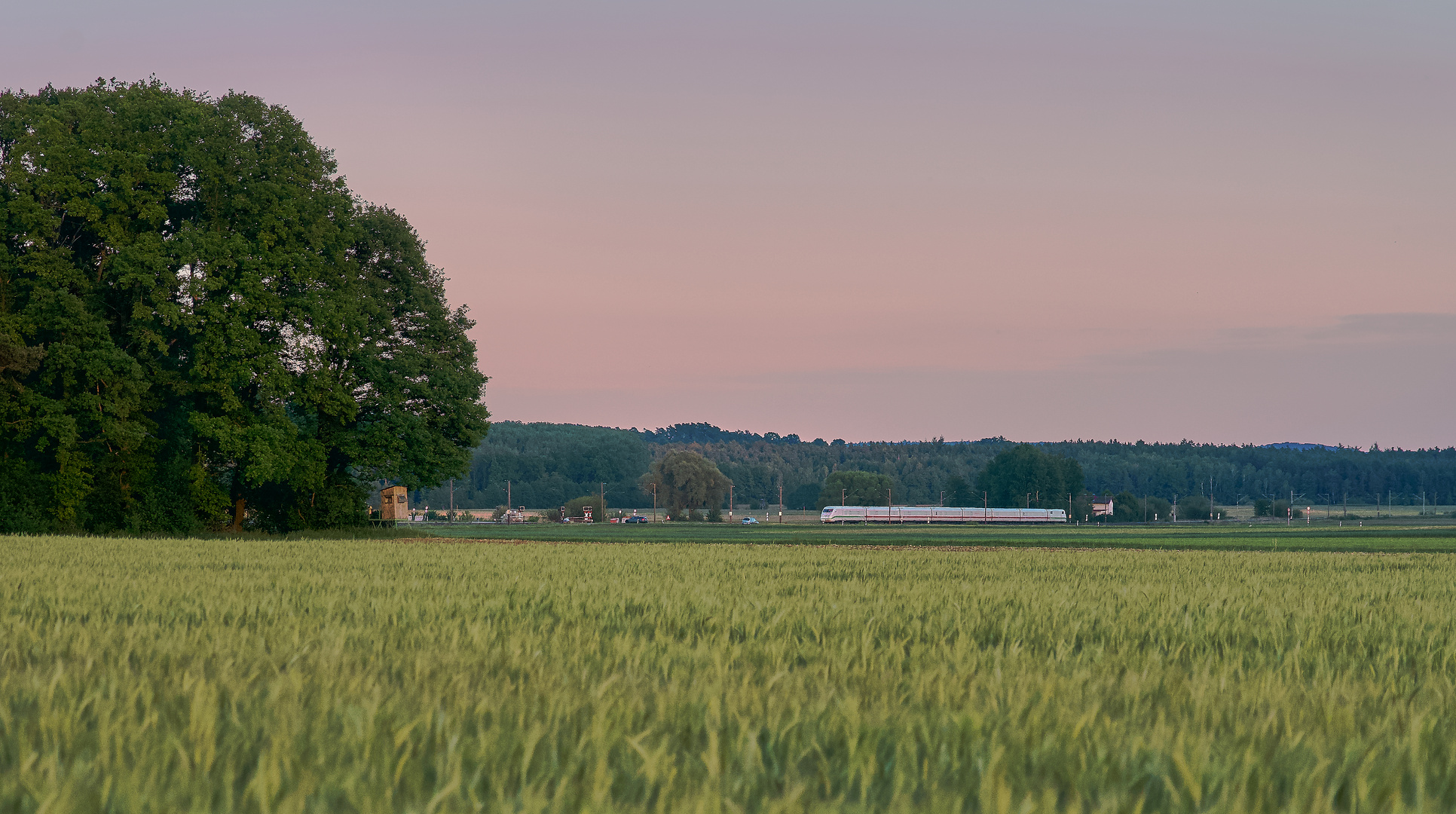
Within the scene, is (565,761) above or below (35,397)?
below

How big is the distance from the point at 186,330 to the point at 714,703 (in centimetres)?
5231

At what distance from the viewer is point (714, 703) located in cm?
582

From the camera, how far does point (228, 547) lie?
31156mm

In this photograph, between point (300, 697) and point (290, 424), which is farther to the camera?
point (290, 424)

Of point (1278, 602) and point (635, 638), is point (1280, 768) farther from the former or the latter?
point (1278, 602)

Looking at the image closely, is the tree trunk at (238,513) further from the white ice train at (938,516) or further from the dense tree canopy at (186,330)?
the white ice train at (938,516)

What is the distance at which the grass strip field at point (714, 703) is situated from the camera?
4367 millimetres

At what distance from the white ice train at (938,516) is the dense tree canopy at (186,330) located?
386 feet

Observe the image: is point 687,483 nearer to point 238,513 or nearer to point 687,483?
point 687,483

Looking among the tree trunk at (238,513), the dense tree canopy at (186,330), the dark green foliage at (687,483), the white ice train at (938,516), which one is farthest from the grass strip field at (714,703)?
the dark green foliage at (687,483)

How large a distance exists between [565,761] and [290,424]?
51.0 m

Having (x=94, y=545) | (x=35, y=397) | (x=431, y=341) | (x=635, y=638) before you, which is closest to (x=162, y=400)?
(x=35, y=397)

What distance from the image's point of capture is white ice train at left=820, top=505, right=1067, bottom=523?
170375 mm

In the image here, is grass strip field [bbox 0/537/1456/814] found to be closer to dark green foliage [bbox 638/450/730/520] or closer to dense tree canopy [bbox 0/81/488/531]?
dense tree canopy [bbox 0/81/488/531]
